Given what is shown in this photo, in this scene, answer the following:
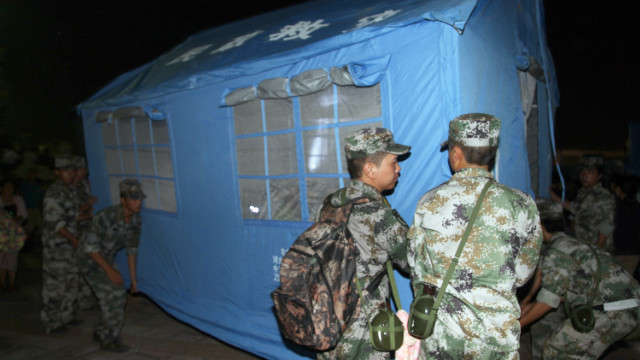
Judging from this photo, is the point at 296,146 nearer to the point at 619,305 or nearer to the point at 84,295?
the point at 619,305

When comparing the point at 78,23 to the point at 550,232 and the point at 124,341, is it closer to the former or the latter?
the point at 124,341

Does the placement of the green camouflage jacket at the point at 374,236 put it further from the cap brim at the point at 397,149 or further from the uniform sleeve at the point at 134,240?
the uniform sleeve at the point at 134,240

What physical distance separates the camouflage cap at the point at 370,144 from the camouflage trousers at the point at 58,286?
14.1 feet

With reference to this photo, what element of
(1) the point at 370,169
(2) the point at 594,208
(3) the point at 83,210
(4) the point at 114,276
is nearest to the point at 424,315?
(1) the point at 370,169

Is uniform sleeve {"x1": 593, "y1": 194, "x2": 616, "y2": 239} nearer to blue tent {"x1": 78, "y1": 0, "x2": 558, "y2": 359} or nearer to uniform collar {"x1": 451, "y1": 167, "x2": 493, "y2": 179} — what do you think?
blue tent {"x1": 78, "y1": 0, "x2": 558, "y2": 359}

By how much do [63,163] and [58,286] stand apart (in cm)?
147

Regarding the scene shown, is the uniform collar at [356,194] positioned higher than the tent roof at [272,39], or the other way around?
the tent roof at [272,39]

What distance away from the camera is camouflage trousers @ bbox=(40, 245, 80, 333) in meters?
4.69

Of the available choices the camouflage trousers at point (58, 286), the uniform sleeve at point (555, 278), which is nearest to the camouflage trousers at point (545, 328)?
the uniform sleeve at point (555, 278)

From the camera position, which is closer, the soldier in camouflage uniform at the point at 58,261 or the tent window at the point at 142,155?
the soldier in camouflage uniform at the point at 58,261

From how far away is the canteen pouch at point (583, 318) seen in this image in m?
2.46

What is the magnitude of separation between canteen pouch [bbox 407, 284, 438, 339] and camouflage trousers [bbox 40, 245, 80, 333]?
4548 millimetres

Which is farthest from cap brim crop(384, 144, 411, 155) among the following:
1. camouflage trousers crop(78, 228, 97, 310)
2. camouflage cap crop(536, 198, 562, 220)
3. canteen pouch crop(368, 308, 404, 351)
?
camouflage trousers crop(78, 228, 97, 310)

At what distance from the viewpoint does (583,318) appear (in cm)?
249
